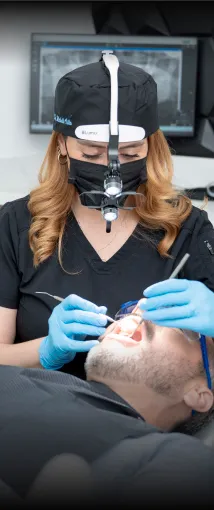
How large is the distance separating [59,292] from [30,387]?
15.3 inches

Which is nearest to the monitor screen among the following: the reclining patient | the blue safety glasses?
the blue safety glasses

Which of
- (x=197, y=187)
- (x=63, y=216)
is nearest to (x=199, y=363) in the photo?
(x=63, y=216)

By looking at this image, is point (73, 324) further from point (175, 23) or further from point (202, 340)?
point (175, 23)

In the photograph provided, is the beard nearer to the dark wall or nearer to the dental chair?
the dental chair

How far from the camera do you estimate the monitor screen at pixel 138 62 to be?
3.32m

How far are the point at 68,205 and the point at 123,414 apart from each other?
1.99 feet

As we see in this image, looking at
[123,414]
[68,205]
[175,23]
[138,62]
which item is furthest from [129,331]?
[175,23]

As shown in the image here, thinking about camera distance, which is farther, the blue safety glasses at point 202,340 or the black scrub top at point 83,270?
the black scrub top at point 83,270

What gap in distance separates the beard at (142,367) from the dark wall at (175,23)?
1901 millimetres

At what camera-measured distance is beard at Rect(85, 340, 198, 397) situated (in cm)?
160

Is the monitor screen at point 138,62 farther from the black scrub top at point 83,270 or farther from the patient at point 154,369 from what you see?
the patient at point 154,369

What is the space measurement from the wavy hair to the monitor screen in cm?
146

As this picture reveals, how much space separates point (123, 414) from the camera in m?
1.52

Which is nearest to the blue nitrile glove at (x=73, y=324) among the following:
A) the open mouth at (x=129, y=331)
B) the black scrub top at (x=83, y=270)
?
the open mouth at (x=129, y=331)
